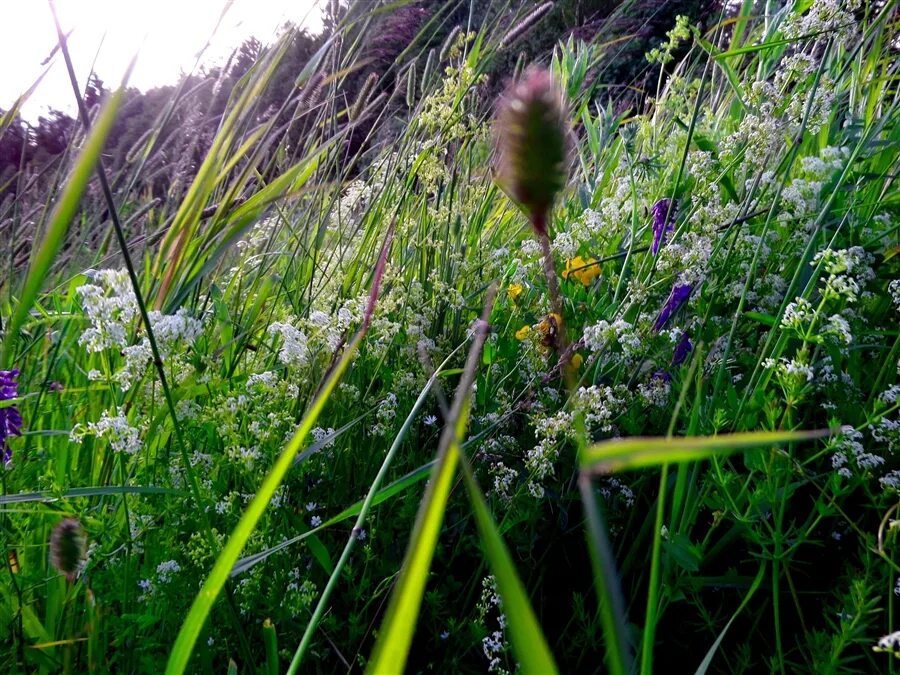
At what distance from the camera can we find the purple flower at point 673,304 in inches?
60.7

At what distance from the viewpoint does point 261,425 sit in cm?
124

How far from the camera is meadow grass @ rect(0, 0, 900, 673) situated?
1.06 meters

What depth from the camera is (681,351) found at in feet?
5.49

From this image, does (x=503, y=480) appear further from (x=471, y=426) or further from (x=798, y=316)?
(x=798, y=316)

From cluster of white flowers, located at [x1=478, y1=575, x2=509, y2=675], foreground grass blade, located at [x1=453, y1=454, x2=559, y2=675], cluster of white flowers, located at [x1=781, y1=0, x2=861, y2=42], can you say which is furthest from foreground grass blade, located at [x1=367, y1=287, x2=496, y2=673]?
cluster of white flowers, located at [x1=781, y1=0, x2=861, y2=42]

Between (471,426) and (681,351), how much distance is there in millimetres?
546

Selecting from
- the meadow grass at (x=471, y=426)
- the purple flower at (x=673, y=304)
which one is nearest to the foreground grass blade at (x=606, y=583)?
the meadow grass at (x=471, y=426)

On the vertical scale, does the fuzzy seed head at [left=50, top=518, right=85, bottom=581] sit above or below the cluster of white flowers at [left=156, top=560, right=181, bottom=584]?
above

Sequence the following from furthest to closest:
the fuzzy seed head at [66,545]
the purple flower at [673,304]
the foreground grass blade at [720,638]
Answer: the purple flower at [673,304]
the foreground grass blade at [720,638]
the fuzzy seed head at [66,545]

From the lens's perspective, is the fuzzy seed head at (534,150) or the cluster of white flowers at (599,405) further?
the cluster of white flowers at (599,405)

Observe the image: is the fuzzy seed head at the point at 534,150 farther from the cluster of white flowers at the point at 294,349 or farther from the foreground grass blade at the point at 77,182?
the cluster of white flowers at the point at 294,349

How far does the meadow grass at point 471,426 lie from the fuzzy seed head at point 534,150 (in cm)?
29

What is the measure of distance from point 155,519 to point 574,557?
0.80m

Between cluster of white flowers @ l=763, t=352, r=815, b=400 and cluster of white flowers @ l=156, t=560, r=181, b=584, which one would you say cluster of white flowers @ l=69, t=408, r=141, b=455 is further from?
cluster of white flowers @ l=763, t=352, r=815, b=400
